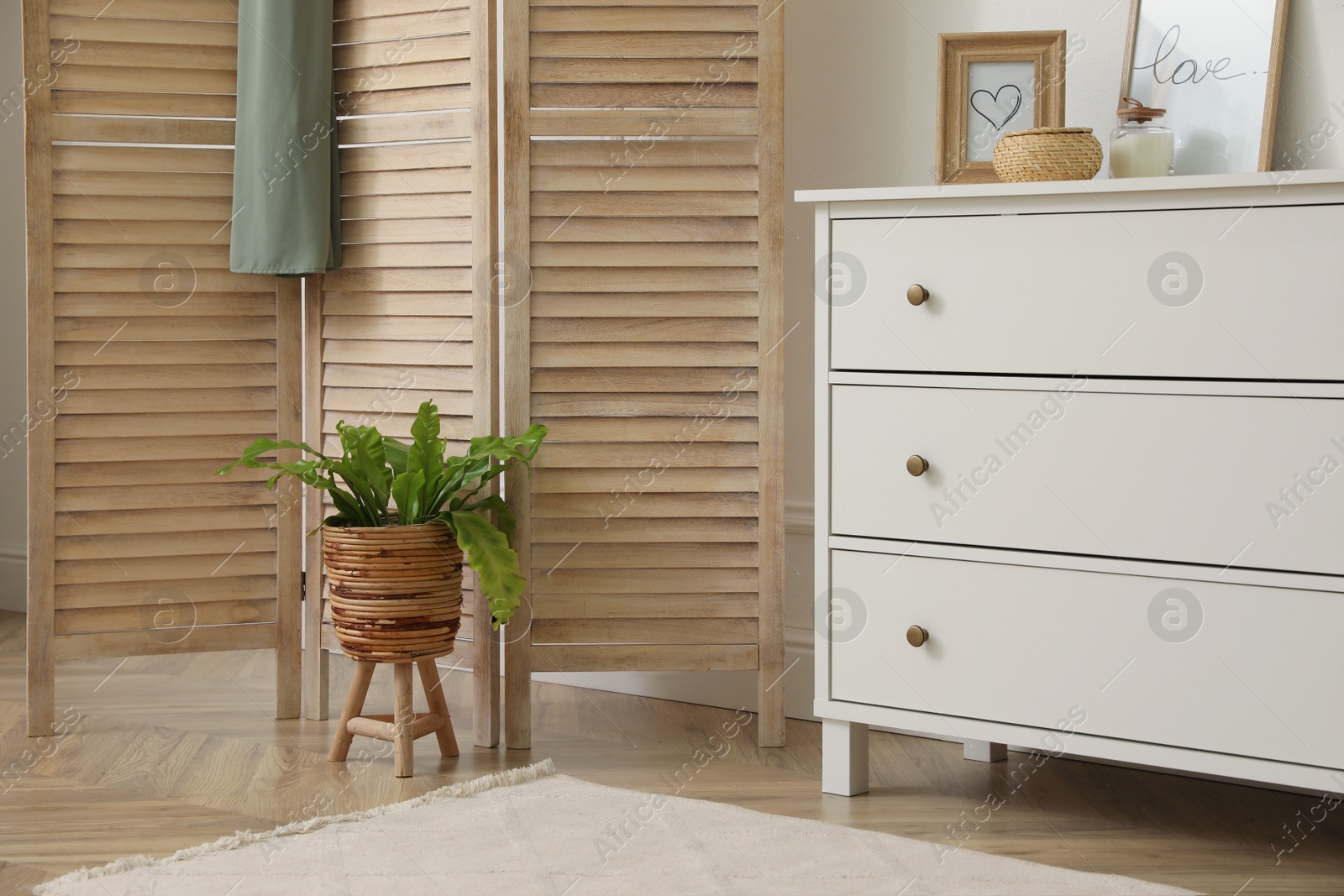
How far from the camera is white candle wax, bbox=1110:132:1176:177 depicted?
201 centimetres

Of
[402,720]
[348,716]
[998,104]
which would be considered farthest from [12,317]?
[998,104]

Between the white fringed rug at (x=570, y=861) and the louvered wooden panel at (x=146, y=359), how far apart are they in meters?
0.80

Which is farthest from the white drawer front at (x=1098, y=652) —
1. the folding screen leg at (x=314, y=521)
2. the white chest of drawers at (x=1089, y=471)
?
the folding screen leg at (x=314, y=521)

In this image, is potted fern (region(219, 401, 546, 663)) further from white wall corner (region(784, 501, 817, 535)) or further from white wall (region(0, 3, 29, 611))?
white wall (region(0, 3, 29, 611))

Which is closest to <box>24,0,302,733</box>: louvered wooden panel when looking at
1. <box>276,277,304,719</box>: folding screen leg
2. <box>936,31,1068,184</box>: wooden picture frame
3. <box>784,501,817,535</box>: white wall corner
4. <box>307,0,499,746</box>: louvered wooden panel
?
<box>276,277,304,719</box>: folding screen leg

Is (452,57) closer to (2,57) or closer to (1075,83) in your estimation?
(1075,83)

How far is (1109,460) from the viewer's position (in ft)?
5.95

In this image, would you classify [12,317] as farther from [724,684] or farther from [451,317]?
[724,684]

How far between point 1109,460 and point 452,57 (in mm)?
1399

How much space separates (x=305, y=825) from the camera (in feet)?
6.20

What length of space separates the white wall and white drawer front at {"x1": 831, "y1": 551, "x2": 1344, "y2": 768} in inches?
110

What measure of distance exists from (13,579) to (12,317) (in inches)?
30.7

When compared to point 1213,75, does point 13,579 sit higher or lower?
lower

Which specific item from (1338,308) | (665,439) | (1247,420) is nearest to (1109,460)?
(1247,420)
